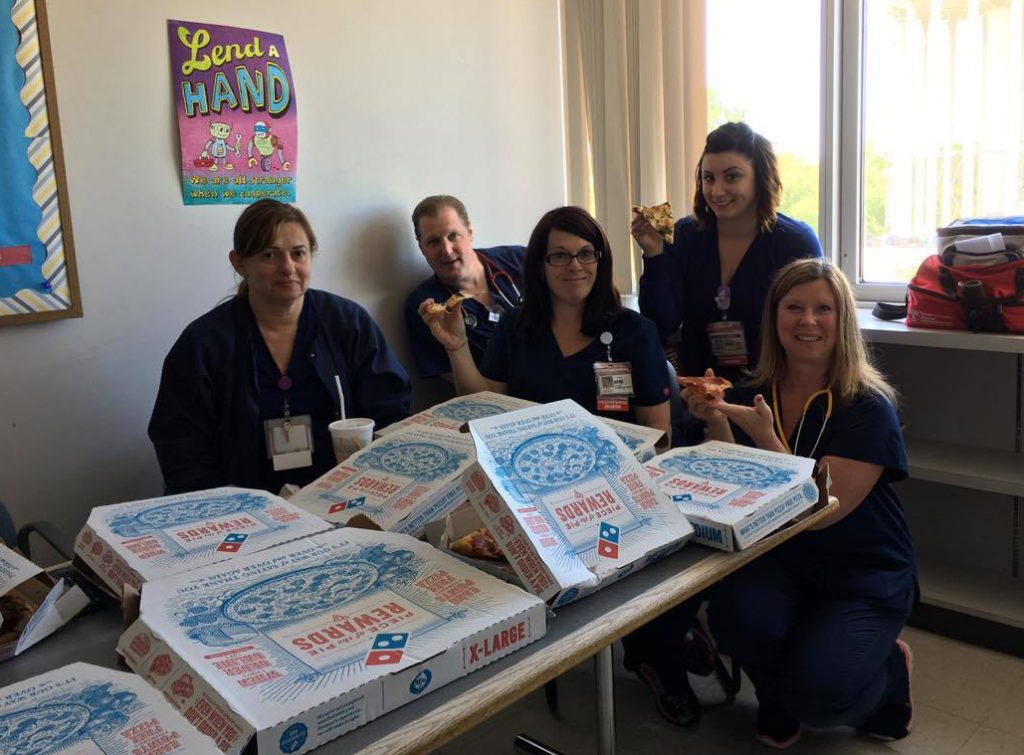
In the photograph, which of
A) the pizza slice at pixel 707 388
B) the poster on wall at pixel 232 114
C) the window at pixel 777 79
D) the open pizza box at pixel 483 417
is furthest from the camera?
the window at pixel 777 79

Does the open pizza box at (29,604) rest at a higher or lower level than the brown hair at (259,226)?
lower

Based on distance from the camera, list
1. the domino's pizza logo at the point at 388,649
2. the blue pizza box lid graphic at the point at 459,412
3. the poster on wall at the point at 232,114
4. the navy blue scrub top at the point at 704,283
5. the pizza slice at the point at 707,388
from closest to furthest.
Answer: the domino's pizza logo at the point at 388,649, the blue pizza box lid graphic at the point at 459,412, the pizza slice at the point at 707,388, the poster on wall at the point at 232,114, the navy blue scrub top at the point at 704,283

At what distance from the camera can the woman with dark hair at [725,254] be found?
2.52 m

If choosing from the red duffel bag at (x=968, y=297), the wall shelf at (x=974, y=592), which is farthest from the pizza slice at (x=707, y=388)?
the wall shelf at (x=974, y=592)

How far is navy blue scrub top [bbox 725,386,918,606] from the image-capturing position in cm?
185

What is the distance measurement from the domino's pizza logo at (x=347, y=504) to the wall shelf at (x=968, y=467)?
1868 mm

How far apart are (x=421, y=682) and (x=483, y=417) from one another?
0.69 meters

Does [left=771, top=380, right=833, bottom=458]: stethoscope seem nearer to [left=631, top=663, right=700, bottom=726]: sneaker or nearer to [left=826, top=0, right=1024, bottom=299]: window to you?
[left=631, top=663, right=700, bottom=726]: sneaker

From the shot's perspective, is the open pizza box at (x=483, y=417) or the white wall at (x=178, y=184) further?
the white wall at (x=178, y=184)

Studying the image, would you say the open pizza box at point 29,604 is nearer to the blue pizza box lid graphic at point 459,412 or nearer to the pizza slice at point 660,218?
the blue pizza box lid graphic at point 459,412

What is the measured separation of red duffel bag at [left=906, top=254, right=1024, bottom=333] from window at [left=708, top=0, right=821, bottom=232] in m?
0.71

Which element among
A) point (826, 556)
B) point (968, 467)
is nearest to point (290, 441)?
point (826, 556)

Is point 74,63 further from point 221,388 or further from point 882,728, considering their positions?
point 882,728

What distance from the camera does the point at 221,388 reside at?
2.18 m
